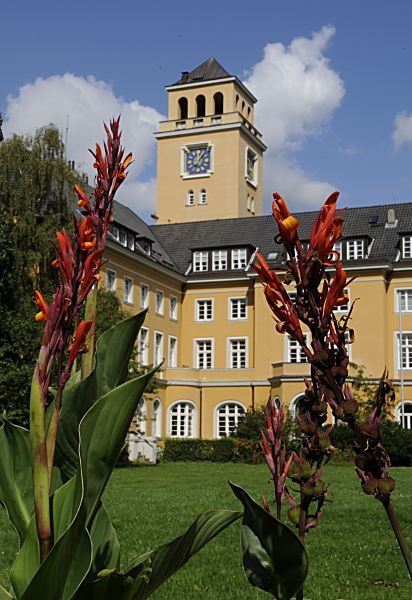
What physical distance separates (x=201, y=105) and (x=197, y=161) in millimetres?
6871

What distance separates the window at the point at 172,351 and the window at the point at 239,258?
576 centimetres

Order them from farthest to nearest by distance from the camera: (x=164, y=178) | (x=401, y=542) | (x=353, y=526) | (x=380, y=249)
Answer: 1. (x=164, y=178)
2. (x=380, y=249)
3. (x=353, y=526)
4. (x=401, y=542)

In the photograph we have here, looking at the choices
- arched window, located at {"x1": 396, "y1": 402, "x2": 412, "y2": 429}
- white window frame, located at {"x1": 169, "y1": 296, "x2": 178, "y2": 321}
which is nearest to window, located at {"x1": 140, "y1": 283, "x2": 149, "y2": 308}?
white window frame, located at {"x1": 169, "y1": 296, "x2": 178, "y2": 321}

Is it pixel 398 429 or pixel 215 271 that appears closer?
pixel 398 429

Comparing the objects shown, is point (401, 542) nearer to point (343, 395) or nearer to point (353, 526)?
point (343, 395)

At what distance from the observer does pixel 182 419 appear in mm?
45281

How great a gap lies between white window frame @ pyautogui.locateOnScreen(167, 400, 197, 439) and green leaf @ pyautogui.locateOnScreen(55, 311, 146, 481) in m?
42.6

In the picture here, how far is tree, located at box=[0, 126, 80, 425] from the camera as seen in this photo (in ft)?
92.6

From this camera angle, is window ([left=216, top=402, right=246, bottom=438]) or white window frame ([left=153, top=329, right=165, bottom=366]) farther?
window ([left=216, top=402, right=246, bottom=438])

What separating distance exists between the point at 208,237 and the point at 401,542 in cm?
4781

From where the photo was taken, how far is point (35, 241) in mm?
29391

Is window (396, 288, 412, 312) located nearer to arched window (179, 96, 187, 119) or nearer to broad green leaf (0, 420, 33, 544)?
arched window (179, 96, 187, 119)

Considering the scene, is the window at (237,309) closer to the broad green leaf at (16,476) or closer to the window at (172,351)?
the window at (172,351)

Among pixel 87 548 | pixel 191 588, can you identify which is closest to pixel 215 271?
Answer: pixel 191 588
